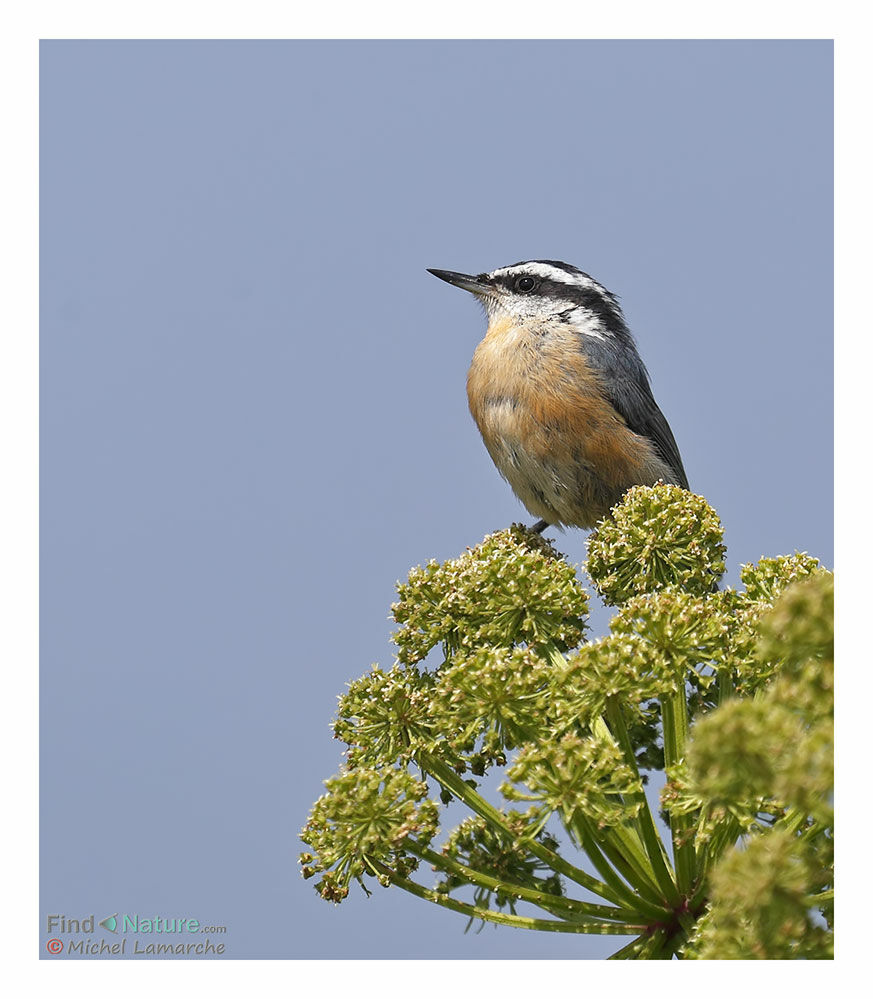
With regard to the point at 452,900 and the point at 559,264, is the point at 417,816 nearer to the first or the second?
the point at 452,900

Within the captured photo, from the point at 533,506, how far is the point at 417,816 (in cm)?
378

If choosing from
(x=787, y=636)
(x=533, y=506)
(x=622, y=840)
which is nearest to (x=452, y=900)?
(x=622, y=840)

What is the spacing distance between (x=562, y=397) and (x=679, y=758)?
151 inches

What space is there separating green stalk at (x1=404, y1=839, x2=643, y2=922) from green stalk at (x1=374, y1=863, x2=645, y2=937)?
0.10 ft

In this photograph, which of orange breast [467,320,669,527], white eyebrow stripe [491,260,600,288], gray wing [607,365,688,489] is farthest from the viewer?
white eyebrow stripe [491,260,600,288]

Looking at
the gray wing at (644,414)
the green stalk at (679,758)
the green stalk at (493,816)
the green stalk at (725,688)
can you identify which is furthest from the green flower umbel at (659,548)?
the gray wing at (644,414)

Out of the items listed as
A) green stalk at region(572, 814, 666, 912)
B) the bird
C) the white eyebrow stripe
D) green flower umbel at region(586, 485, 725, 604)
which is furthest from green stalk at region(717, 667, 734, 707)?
the white eyebrow stripe

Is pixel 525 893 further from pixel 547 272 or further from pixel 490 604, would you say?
pixel 547 272

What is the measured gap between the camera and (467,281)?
304 inches

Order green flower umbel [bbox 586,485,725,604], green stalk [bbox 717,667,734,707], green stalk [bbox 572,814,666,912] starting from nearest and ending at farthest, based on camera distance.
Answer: green stalk [bbox 572,814,666,912]
green stalk [bbox 717,667,734,707]
green flower umbel [bbox 586,485,725,604]

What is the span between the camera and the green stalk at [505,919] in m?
3.30

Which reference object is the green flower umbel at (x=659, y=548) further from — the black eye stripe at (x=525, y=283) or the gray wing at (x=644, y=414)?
the black eye stripe at (x=525, y=283)

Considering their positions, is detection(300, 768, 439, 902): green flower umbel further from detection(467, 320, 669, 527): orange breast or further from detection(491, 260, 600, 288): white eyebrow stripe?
detection(491, 260, 600, 288): white eyebrow stripe

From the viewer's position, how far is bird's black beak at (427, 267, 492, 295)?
7715mm
